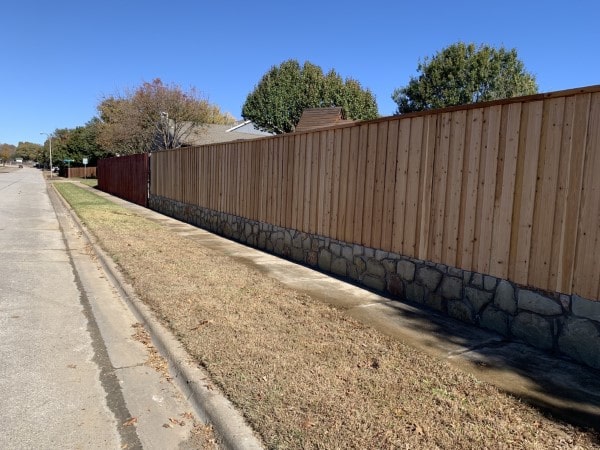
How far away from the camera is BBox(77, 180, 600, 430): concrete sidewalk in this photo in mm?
3547

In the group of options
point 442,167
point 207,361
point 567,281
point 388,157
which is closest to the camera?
point 207,361

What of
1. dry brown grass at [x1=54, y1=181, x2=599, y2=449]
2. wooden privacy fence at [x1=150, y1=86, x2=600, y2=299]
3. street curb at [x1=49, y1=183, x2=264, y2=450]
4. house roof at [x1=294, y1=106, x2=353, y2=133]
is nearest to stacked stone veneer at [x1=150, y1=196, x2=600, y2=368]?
wooden privacy fence at [x1=150, y1=86, x2=600, y2=299]

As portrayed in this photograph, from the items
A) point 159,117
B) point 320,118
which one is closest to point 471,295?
point 320,118

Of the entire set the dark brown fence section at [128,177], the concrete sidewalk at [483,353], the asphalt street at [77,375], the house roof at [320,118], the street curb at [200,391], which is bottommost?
the asphalt street at [77,375]

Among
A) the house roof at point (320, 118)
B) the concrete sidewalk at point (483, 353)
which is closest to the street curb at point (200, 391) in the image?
the concrete sidewalk at point (483, 353)

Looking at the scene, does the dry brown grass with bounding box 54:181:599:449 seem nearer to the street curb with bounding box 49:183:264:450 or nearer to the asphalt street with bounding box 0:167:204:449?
the street curb with bounding box 49:183:264:450

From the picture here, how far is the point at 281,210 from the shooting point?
380 inches

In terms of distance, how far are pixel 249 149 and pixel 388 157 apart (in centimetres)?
493

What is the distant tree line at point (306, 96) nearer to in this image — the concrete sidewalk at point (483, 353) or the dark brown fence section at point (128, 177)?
the dark brown fence section at point (128, 177)

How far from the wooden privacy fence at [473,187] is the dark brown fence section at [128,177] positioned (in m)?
13.7

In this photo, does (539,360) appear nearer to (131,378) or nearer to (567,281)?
(567,281)

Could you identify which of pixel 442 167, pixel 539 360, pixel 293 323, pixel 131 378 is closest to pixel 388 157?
pixel 442 167

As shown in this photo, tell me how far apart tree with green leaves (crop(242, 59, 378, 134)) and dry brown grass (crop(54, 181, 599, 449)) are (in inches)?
1480

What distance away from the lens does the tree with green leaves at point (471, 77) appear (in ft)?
126
